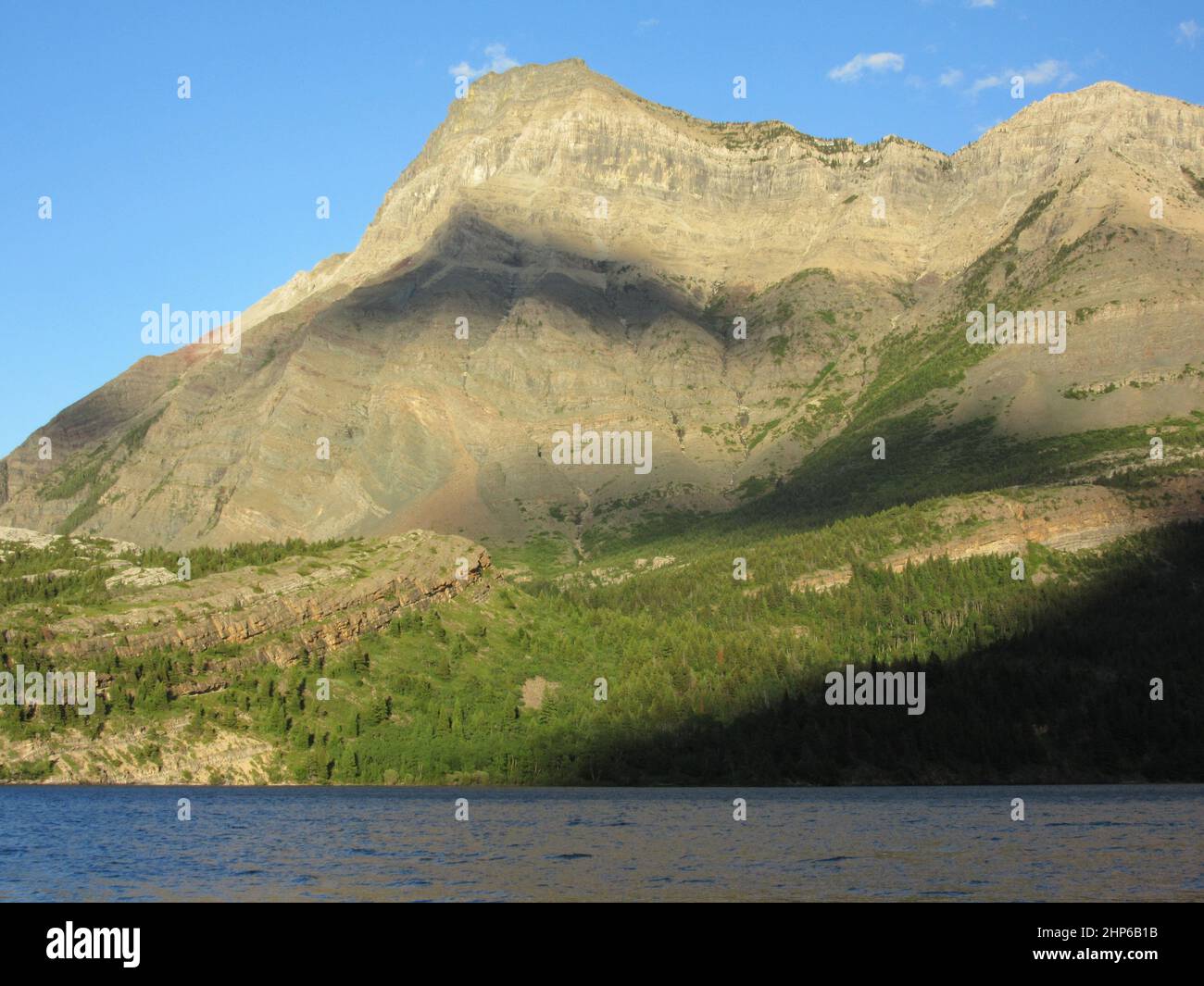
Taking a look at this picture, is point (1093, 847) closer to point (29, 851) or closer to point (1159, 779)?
point (29, 851)

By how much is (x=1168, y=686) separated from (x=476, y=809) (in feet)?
322

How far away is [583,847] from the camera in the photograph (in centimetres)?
9331

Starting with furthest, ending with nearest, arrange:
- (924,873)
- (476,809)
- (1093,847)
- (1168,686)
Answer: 1. (1168,686)
2. (476,809)
3. (1093,847)
4. (924,873)

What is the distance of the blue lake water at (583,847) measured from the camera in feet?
237

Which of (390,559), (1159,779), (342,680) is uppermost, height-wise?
(390,559)

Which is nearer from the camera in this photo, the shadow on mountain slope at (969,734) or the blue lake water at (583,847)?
the blue lake water at (583,847)

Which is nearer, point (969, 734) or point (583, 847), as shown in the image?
point (583, 847)

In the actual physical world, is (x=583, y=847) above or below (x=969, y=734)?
below

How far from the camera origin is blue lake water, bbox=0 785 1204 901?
237ft

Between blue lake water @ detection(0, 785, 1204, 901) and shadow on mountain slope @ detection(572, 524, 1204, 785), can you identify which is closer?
blue lake water @ detection(0, 785, 1204, 901)
